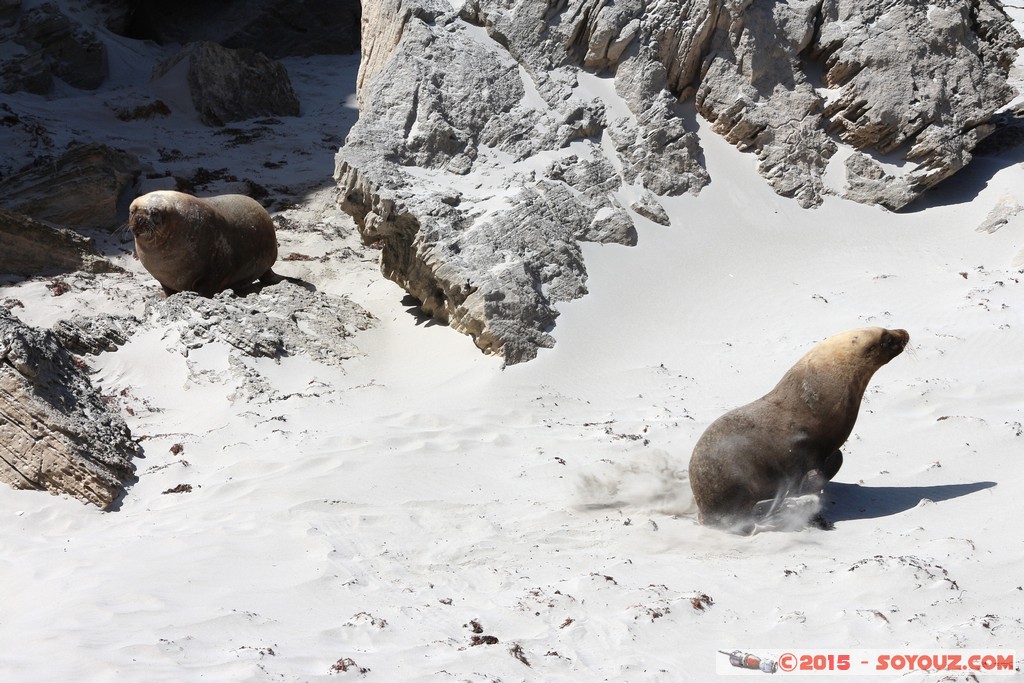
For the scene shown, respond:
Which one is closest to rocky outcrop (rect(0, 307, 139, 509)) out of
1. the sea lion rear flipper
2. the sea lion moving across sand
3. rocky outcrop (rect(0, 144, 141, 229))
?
the sea lion moving across sand

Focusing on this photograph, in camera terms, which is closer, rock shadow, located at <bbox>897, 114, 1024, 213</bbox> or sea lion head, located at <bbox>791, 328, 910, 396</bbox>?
sea lion head, located at <bbox>791, 328, 910, 396</bbox>

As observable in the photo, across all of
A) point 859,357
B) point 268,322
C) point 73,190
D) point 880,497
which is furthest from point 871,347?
point 73,190

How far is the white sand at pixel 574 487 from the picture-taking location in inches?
153

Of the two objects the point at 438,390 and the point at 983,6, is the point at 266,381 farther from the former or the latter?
the point at 983,6

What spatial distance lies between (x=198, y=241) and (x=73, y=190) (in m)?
2.71

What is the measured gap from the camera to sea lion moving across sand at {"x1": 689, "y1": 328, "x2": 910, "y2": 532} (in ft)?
16.4

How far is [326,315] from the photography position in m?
8.73

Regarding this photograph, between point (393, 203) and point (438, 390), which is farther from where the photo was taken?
point (393, 203)

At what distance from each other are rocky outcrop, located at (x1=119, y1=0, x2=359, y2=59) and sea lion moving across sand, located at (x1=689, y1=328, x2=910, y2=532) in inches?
572

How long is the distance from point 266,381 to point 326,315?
4.09 ft

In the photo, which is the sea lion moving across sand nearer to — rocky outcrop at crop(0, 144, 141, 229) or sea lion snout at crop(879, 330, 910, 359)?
sea lion snout at crop(879, 330, 910, 359)

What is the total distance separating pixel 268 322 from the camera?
8.35 metres

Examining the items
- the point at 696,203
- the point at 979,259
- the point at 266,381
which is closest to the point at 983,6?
the point at 979,259

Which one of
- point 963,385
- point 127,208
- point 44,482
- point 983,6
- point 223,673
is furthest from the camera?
point 127,208
